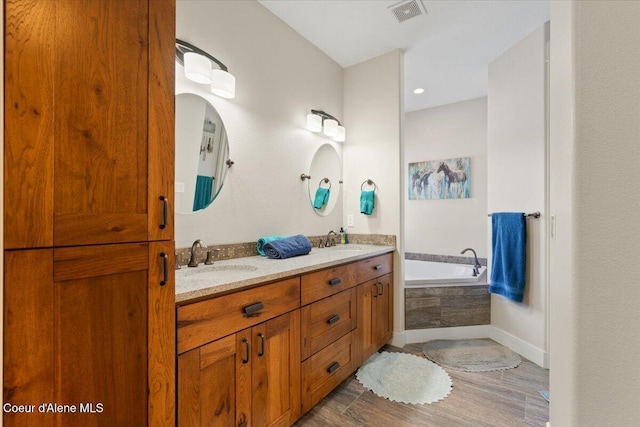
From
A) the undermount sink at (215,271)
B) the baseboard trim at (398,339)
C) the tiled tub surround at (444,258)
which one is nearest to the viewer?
the undermount sink at (215,271)

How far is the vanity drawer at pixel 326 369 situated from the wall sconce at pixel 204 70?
168 centimetres

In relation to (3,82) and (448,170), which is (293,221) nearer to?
(3,82)

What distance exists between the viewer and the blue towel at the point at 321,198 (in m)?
2.60

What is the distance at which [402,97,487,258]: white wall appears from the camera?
3693 mm

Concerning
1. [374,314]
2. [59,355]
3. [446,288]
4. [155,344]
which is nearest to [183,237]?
[155,344]

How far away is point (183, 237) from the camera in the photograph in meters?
1.58

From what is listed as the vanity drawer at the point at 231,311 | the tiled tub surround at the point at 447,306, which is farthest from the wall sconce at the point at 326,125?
the tiled tub surround at the point at 447,306

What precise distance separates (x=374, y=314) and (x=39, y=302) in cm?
203

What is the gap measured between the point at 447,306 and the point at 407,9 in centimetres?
257

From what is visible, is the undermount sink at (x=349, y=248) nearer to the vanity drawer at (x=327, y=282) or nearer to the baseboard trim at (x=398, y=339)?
the vanity drawer at (x=327, y=282)

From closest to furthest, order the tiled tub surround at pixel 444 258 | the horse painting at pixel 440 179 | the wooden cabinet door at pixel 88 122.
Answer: the wooden cabinet door at pixel 88 122, the tiled tub surround at pixel 444 258, the horse painting at pixel 440 179

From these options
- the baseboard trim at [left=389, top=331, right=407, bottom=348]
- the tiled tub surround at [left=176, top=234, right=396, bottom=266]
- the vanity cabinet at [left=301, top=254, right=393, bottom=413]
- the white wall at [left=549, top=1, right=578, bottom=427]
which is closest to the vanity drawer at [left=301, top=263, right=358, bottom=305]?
the vanity cabinet at [left=301, top=254, right=393, bottom=413]

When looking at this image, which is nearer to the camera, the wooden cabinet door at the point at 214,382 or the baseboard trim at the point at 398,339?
the wooden cabinet door at the point at 214,382

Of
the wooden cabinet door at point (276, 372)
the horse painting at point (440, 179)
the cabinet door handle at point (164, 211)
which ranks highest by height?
the horse painting at point (440, 179)
